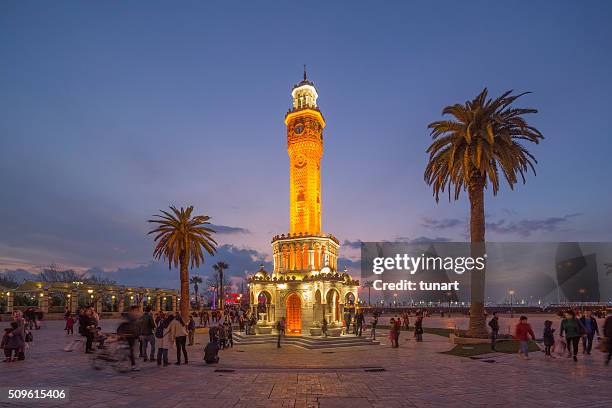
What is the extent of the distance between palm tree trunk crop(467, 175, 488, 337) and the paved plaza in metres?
9.24

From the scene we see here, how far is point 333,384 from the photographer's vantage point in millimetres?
12562

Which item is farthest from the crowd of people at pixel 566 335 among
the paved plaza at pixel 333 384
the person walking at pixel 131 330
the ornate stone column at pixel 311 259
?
the ornate stone column at pixel 311 259

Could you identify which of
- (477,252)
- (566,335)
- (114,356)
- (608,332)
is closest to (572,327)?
(566,335)

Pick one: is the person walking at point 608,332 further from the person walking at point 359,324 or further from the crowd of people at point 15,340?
the person walking at point 359,324

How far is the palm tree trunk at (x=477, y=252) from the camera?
26.6 meters

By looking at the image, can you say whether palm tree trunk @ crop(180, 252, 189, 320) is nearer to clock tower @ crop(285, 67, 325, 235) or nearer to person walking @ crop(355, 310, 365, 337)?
clock tower @ crop(285, 67, 325, 235)

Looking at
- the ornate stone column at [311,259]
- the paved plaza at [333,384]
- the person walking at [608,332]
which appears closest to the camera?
the paved plaza at [333,384]

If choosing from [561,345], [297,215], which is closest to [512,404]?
[561,345]

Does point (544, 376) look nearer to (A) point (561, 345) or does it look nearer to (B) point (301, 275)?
(A) point (561, 345)

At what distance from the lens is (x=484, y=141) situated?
27.2 meters

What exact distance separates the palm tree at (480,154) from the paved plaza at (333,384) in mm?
10199

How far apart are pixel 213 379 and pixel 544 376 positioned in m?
10.7

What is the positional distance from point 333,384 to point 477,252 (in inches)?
700

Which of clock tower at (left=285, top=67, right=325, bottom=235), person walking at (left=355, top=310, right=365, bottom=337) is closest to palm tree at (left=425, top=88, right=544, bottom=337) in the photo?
person walking at (left=355, top=310, right=365, bottom=337)
